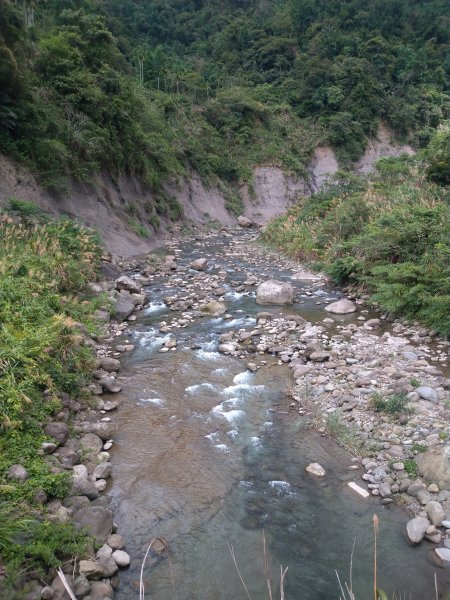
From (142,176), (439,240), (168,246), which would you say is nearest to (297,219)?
(168,246)

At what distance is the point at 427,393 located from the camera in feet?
23.2

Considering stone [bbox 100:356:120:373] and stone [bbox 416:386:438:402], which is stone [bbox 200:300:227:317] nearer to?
stone [bbox 100:356:120:373]

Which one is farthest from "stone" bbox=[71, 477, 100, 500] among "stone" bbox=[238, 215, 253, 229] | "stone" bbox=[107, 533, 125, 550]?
"stone" bbox=[238, 215, 253, 229]

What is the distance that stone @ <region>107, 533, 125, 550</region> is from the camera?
4773 mm

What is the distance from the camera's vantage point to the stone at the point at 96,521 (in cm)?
479

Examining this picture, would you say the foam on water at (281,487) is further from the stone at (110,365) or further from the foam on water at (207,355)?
the stone at (110,365)

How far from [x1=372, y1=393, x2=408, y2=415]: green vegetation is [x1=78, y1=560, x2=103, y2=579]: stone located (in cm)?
452

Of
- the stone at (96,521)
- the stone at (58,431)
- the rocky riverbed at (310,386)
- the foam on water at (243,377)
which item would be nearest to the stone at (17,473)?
the rocky riverbed at (310,386)

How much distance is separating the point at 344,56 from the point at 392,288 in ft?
144

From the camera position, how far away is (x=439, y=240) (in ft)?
37.0

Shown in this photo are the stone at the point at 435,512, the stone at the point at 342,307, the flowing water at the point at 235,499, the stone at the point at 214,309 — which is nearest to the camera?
the flowing water at the point at 235,499

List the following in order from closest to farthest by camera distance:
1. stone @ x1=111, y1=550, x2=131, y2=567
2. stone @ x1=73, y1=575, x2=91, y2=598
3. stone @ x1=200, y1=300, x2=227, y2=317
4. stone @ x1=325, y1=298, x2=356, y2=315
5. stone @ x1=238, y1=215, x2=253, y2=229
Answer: stone @ x1=73, y1=575, x2=91, y2=598, stone @ x1=111, y1=550, x2=131, y2=567, stone @ x1=325, y1=298, x2=356, y2=315, stone @ x1=200, y1=300, x2=227, y2=317, stone @ x1=238, y1=215, x2=253, y2=229

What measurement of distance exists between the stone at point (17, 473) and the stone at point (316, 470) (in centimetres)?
356

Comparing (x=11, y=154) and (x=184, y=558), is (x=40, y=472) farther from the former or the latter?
(x=11, y=154)
